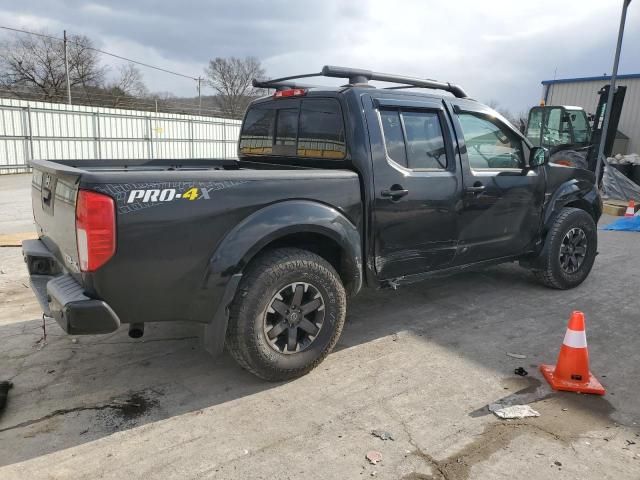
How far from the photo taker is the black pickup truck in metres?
2.69

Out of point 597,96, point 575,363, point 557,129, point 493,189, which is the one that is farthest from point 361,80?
point 597,96

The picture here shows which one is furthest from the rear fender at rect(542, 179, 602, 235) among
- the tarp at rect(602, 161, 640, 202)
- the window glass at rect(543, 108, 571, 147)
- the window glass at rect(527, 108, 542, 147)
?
the window glass at rect(527, 108, 542, 147)

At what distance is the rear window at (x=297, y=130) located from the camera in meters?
3.77

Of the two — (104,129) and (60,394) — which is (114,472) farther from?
(104,129)

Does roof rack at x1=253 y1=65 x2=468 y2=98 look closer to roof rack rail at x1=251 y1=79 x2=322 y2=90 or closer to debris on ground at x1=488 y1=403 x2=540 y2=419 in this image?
roof rack rail at x1=251 y1=79 x2=322 y2=90

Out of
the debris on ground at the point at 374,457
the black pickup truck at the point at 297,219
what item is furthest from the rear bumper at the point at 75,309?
the debris on ground at the point at 374,457

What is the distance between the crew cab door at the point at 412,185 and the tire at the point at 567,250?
1.48m

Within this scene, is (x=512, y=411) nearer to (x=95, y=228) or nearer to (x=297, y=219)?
(x=297, y=219)

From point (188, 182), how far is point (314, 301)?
3.79 feet

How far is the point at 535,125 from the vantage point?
15.9 meters

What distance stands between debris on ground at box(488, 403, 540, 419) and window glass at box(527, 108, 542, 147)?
565 inches

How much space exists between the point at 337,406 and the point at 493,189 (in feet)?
8.11

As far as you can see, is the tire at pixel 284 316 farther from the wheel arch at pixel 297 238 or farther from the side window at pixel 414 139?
the side window at pixel 414 139

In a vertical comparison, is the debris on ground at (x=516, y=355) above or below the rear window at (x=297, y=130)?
below
